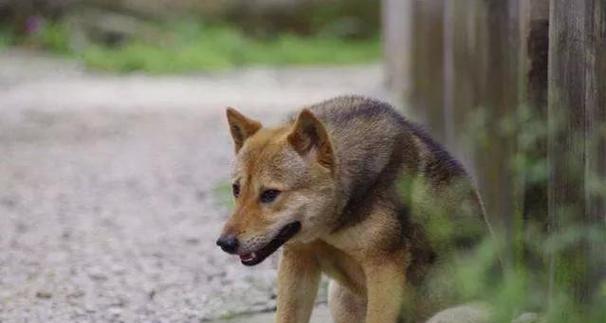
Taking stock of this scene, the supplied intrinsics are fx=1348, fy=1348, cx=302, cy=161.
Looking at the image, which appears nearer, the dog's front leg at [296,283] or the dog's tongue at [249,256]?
the dog's tongue at [249,256]

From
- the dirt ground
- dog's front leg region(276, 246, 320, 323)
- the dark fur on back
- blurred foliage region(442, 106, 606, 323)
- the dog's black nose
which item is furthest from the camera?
the dirt ground

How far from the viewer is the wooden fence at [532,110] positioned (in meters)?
4.79

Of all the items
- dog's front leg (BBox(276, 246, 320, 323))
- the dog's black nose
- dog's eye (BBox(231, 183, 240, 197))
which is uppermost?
dog's eye (BBox(231, 183, 240, 197))

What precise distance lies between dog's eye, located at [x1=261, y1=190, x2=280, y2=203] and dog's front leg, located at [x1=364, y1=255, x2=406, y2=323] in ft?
1.41

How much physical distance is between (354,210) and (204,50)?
1416 centimetres

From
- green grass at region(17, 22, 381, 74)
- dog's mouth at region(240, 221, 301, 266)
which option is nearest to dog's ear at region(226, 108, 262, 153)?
dog's mouth at region(240, 221, 301, 266)

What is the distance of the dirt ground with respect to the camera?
21.4 ft

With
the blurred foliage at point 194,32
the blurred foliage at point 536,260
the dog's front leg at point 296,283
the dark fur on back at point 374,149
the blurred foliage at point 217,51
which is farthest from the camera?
the blurred foliage at point 194,32

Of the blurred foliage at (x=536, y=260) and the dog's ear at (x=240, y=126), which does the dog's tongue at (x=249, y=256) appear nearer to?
the dog's ear at (x=240, y=126)

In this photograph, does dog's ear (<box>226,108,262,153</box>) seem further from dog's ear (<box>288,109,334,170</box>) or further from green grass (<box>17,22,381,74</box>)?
green grass (<box>17,22,381,74</box>)

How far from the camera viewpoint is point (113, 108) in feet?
46.2

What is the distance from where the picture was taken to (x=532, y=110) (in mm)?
5887

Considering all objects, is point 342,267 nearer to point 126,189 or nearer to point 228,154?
point 126,189

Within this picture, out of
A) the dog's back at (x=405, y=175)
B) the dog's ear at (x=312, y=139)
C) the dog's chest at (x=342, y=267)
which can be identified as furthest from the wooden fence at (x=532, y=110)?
the dog's ear at (x=312, y=139)
